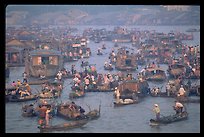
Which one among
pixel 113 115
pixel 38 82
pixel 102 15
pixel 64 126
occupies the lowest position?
pixel 64 126

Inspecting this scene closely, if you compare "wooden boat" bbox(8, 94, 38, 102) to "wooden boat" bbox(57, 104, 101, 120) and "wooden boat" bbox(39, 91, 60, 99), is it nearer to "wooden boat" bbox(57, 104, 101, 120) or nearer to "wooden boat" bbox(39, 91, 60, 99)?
"wooden boat" bbox(39, 91, 60, 99)

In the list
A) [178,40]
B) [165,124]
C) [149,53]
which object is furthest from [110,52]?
[165,124]

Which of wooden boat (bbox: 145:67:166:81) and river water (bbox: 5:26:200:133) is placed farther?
wooden boat (bbox: 145:67:166:81)

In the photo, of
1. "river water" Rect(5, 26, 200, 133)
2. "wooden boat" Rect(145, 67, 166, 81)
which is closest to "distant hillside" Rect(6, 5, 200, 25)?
"river water" Rect(5, 26, 200, 133)

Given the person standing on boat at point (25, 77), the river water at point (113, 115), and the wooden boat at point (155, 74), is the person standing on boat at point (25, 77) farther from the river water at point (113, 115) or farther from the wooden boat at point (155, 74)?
the wooden boat at point (155, 74)

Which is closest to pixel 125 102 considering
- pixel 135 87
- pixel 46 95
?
pixel 135 87

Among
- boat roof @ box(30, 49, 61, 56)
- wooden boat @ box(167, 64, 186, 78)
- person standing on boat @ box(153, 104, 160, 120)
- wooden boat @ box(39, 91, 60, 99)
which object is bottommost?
person standing on boat @ box(153, 104, 160, 120)

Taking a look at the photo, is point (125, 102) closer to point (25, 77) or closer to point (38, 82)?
point (38, 82)
